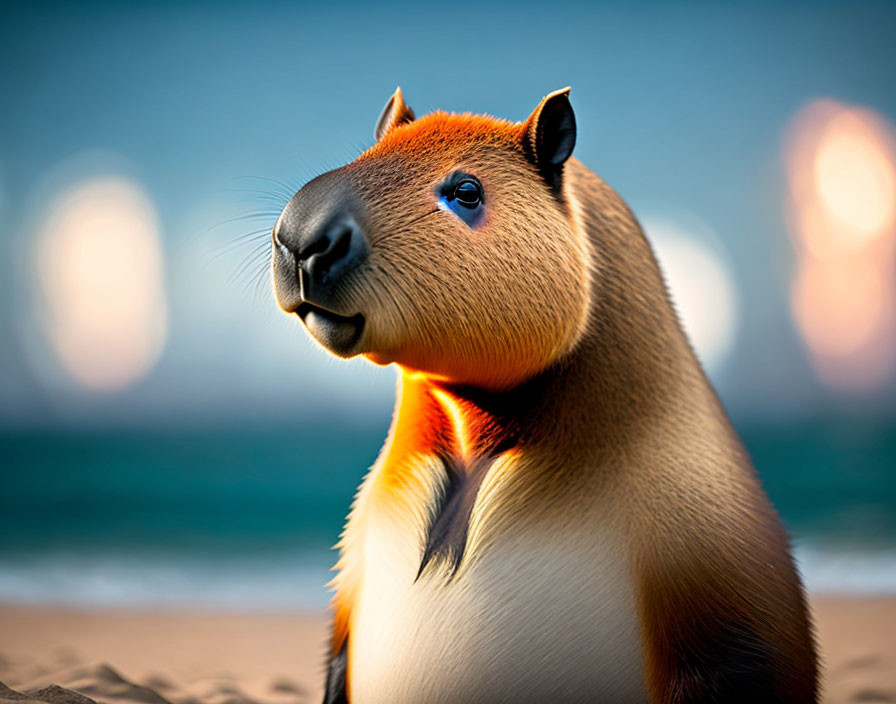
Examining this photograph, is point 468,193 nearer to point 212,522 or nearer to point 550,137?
point 550,137

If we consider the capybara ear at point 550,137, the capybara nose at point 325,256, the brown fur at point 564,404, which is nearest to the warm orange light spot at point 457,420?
the brown fur at point 564,404

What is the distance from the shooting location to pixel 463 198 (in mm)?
2025

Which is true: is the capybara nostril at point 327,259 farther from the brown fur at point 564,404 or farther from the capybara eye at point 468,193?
the capybara eye at point 468,193

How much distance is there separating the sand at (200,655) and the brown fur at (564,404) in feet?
5.11

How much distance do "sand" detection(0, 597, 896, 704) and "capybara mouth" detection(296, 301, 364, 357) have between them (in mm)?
1507

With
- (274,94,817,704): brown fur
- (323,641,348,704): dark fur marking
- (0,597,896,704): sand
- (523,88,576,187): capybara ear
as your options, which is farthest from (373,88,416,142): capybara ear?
(0,597,896,704): sand

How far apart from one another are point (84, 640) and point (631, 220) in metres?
5.50

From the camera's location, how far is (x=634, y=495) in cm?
204

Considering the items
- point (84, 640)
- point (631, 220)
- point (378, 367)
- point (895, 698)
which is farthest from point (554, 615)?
point (84, 640)

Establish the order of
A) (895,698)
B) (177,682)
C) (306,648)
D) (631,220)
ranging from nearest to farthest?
(631,220) < (895,698) < (177,682) < (306,648)

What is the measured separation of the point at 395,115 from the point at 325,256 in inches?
28.7

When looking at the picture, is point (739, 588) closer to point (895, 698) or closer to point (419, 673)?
point (419, 673)

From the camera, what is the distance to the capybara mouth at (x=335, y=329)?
1884mm

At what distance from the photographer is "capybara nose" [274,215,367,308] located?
1.84 meters
